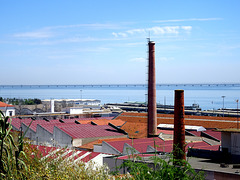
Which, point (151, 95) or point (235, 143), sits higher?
point (151, 95)

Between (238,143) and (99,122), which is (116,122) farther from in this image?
(238,143)

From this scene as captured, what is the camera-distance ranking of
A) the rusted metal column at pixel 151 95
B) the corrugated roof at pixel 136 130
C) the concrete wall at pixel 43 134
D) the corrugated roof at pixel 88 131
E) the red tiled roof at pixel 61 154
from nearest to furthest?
the red tiled roof at pixel 61 154
the corrugated roof at pixel 88 131
the concrete wall at pixel 43 134
the rusted metal column at pixel 151 95
the corrugated roof at pixel 136 130

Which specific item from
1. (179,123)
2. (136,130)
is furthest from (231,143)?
(136,130)

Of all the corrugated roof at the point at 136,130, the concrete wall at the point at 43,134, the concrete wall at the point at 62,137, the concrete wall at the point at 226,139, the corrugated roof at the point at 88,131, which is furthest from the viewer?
the corrugated roof at the point at 136,130

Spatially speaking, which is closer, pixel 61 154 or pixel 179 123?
pixel 61 154

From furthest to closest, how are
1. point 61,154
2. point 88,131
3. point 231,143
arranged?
point 88,131 < point 231,143 < point 61,154

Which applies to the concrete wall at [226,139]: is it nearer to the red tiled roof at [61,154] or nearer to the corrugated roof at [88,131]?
the red tiled roof at [61,154]

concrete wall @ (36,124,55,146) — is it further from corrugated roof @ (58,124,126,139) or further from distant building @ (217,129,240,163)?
distant building @ (217,129,240,163)

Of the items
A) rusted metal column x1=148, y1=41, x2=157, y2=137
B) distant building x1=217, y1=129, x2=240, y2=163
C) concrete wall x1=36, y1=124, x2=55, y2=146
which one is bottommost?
concrete wall x1=36, y1=124, x2=55, y2=146

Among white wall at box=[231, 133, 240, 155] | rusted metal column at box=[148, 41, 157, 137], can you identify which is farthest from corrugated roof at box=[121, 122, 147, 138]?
white wall at box=[231, 133, 240, 155]

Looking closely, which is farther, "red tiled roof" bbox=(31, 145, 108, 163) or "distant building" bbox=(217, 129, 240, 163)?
"distant building" bbox=(217, 129, 240, 163)

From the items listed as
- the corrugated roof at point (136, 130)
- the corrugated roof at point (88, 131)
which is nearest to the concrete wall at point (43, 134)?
the corrugated roof at point (88, 131)

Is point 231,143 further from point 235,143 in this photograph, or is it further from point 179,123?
point 179,123

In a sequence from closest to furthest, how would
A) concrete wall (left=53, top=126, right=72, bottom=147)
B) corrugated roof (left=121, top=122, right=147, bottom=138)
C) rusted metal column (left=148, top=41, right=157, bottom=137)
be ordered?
concrete wall (left=53, top=126, right=72, bottom=147) < rusted metal column (left=148, top=41, right=157, bottom=137) < corrugated roof (left=121, top=122, right=147, bottom=138)
